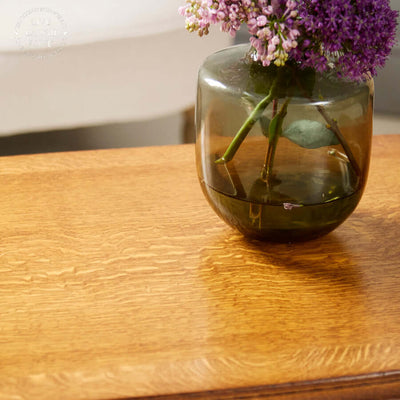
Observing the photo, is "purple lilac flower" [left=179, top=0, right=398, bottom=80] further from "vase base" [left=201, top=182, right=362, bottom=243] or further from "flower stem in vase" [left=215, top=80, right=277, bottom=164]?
"vase base" [left=201, top=182, right=362, bottom=243]

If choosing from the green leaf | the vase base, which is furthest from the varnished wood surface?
the green leaf

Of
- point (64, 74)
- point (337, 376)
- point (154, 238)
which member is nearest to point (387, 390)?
point (337, 376)

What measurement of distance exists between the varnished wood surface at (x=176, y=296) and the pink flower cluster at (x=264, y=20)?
23 cm

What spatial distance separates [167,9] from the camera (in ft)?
5.21

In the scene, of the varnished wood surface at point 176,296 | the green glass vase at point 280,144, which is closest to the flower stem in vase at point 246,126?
the green glass vase at point 280,144

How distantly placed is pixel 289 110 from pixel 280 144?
0.04 meters

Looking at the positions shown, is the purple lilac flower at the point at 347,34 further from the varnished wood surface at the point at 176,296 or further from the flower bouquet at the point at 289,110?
the varnished wood surface at the point at 176,296

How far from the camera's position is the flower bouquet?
0.61 m

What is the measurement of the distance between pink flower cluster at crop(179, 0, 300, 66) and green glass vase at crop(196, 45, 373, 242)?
47 mm

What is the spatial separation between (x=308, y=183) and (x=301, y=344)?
0.59 feet

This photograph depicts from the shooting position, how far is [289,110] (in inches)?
25.6

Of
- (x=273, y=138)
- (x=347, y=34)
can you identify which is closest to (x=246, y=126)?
(x=273, y=138)

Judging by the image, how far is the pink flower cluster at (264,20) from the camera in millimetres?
604

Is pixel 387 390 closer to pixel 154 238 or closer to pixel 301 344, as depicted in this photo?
pixel 301 344
